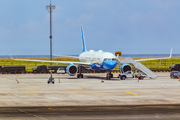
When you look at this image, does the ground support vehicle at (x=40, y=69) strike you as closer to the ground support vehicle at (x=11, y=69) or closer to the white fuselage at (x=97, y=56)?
the ground support vehicle at (x=11, y=69)

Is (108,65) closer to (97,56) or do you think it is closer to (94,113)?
(97,56)

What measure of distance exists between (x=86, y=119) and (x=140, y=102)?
31.4ft

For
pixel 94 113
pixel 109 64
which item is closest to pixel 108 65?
pixel 109 64

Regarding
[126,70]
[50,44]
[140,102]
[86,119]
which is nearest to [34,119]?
[86,119]

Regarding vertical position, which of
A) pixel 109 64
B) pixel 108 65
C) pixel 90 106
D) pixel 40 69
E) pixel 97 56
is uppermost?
pixel 97 56

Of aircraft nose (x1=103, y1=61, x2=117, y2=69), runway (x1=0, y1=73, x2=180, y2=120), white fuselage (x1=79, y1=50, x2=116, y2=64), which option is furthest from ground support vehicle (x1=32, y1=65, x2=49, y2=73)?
runway (x1=0, y1=73, x2=180, y2=120)

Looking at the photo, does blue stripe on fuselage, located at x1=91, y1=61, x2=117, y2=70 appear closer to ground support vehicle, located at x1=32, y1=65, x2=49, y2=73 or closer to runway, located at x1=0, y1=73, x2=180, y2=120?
runway, located at x1=0, y1=73, x2=180, y2=120

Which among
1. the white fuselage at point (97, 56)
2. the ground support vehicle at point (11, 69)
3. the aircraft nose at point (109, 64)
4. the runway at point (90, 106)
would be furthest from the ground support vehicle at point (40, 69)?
the runway at point (90, 106)

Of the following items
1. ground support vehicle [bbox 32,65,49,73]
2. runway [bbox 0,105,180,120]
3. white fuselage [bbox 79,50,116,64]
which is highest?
white fuselage [bbox 79,50,116,64]

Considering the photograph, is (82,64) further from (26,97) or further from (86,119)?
(86,119)

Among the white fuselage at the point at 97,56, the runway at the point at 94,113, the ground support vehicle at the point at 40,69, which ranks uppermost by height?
the white fuselage at the point at 97,56

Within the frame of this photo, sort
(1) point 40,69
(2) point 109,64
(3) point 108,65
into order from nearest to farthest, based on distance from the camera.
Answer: (2) point 109,64, (3) point 108,65, (1) point 40,69

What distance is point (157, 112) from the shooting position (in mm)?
24953

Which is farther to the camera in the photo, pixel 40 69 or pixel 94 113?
pixel 40 69
